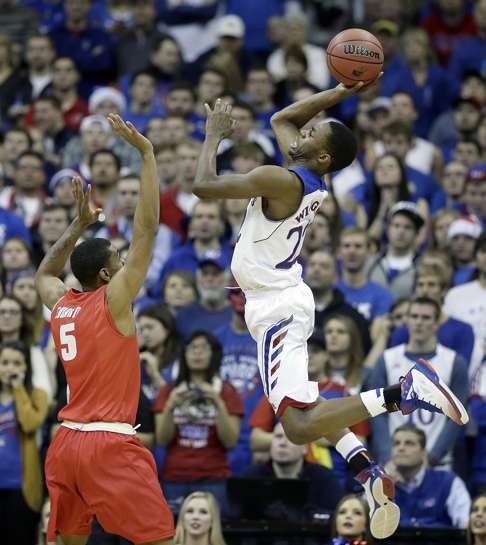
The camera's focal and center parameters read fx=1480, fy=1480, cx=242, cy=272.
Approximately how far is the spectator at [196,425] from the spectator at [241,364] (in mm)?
430

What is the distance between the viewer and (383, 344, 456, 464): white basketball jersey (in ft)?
41.6

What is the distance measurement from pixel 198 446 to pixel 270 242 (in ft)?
11.7

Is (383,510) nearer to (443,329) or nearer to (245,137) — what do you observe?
(443,329)

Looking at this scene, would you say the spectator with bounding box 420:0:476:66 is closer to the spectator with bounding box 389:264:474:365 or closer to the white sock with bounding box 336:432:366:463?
the spectator with bounding box 389:264:474:365

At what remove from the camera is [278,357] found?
31.6 ft

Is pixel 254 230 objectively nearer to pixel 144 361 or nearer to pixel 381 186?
pixel 144 361

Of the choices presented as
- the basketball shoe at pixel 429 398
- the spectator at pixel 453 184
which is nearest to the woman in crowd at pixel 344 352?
the spectator at pixel 453 184

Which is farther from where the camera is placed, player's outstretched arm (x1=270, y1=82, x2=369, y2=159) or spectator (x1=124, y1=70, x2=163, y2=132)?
spectator (x1=124, y1=70, x2=163, y2=132)

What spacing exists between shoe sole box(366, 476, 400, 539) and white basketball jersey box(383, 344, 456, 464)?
114 inches

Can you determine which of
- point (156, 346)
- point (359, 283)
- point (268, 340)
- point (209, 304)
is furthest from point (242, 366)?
point (268, 340)

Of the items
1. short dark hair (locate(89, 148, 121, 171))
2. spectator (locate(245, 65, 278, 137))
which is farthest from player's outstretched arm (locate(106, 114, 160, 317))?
spectator (locate(245, 65, 278, 137))

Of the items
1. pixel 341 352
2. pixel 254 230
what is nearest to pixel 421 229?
pixel 341 352

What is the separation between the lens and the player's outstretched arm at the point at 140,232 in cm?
905

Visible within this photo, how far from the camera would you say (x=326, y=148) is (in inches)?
382
